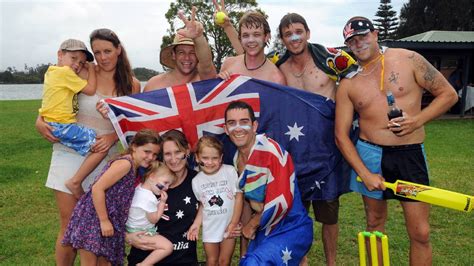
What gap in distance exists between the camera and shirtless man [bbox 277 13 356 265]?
429cm

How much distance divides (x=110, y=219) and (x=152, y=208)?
1.21 feet

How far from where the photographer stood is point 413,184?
3.54 meters

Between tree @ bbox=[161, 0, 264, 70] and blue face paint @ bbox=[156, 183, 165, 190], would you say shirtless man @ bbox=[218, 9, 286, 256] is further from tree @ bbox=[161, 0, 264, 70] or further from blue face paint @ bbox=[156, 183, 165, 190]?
tree @ bbox=[161, 0, 264, 70]

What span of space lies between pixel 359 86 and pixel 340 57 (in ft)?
1.49

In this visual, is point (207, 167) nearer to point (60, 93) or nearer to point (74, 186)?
point (74, 186)

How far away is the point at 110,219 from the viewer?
12.2ft

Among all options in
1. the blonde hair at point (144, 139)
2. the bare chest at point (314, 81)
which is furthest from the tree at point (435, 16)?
the blonde hair at point (144, 139)

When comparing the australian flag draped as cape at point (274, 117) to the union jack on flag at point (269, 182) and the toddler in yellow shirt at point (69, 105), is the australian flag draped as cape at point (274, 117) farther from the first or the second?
the union jack on flag at point (269, 182)

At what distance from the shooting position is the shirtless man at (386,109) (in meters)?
3.75

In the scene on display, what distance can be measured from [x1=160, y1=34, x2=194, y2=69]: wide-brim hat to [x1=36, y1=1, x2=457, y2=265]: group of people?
12.2 inches

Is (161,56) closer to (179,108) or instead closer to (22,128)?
(179,108)

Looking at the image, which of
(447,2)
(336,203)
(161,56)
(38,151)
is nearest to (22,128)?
(38,151)

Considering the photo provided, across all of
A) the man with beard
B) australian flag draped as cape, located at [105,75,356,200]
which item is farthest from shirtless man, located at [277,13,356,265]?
the man with beard

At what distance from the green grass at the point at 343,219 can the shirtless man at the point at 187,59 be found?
2.60 m
